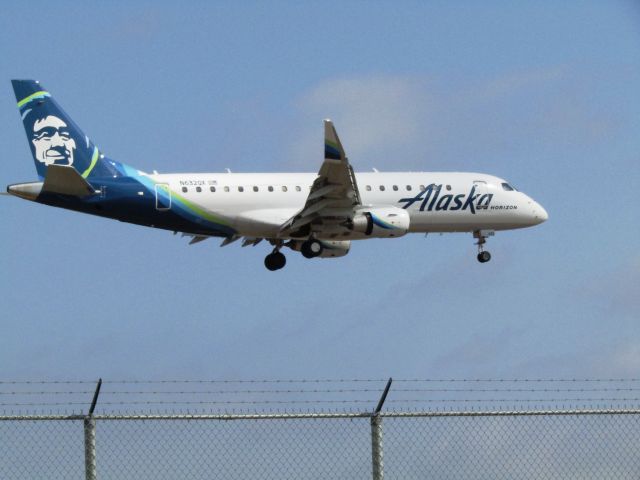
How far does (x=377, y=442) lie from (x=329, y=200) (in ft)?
97.2

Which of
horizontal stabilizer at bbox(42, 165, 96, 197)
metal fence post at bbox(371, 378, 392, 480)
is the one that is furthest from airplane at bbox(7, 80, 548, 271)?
metal fence post at bbox(371, 378, 392, 480)

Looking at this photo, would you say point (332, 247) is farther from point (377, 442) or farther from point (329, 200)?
point (377, 442)

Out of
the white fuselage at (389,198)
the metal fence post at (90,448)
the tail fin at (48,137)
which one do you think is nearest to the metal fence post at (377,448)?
the metal fence post at (90,448)

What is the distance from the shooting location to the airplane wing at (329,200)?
46750mm

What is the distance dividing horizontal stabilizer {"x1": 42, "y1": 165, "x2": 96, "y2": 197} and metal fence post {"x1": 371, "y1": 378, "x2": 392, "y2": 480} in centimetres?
2853

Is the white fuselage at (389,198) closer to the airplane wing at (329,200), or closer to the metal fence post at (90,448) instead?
the airplane wing at (329,200)

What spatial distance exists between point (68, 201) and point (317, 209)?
937 centimetres

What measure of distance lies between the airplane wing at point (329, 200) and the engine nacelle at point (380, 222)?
0.43 meters

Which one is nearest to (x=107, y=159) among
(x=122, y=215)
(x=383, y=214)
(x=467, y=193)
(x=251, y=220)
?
(x=122, y=215)

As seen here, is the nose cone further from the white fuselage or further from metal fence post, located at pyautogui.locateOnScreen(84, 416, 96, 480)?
metal fence post, located at pyautogui.locateOnScreen(84, 416, 96, 480)

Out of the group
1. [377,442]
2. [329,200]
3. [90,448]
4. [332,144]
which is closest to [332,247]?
[329,200]

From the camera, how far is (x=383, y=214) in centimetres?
5019

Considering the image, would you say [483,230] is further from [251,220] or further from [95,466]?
[95,466]

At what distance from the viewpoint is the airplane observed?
48.3 meters
